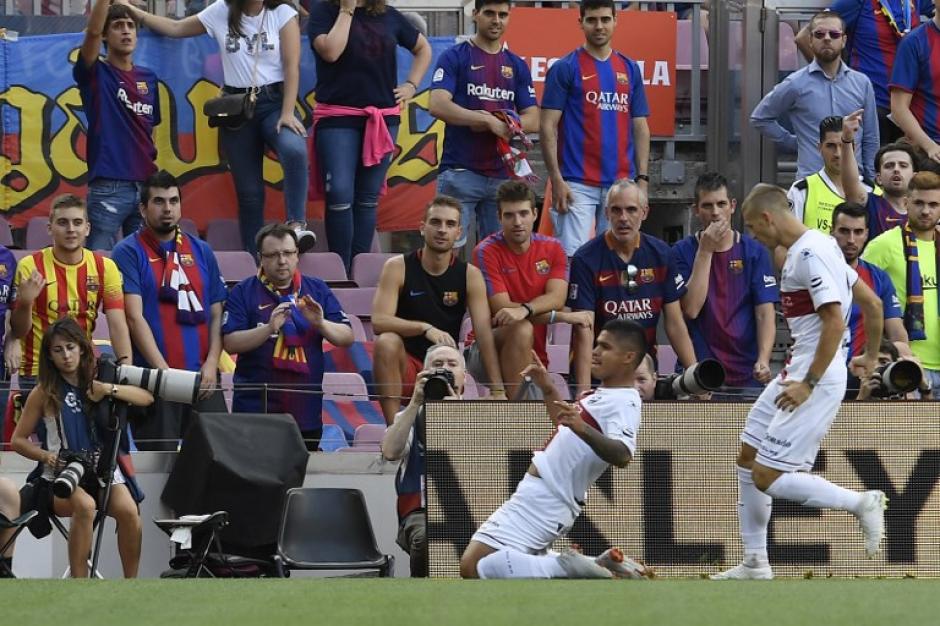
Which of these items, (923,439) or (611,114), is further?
(611,114)

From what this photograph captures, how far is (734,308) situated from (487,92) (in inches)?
95.3

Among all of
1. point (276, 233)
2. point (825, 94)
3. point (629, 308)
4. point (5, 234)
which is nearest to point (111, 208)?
point (5, 234)

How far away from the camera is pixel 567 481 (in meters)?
8.41

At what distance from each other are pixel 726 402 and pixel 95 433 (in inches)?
127

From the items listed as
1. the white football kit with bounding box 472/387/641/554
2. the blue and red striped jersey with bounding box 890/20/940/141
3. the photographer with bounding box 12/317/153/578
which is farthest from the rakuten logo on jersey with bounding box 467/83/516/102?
the white football kit with bounding box 472/387/641/554

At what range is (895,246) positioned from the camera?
36.6 feet

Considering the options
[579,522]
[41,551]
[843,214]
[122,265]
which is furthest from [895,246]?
[41,551]

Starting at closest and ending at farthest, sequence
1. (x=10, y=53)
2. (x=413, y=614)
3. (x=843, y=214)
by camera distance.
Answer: (x=413, y=614), (x=843, y=214), (x=10, y=53)

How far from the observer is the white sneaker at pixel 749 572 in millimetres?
8617

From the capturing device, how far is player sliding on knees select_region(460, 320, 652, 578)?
8266 millimetres

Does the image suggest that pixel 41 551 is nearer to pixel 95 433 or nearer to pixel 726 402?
pixel 95 433

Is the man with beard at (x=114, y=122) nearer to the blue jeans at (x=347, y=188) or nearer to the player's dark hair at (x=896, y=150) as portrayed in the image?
the blue jeans at (x=347, y=188)

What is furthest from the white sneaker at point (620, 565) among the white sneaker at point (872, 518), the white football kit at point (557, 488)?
the white sneaker at point (872, 518)

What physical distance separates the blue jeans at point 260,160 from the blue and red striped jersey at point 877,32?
3965mm
